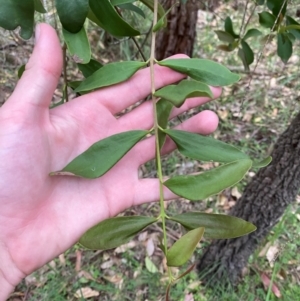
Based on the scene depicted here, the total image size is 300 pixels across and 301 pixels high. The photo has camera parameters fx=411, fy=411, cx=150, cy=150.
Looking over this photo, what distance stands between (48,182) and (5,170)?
3.2 inches

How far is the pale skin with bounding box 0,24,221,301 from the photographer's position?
721 millimetres

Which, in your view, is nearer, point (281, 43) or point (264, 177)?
point (281, 43)

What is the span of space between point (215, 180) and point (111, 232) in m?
0.17

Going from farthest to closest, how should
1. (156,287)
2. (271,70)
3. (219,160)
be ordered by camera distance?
(271,70) → (156,287) → (219,160)

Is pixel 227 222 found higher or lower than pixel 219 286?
higher

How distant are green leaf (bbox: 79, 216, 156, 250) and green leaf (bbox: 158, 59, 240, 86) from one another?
244mm

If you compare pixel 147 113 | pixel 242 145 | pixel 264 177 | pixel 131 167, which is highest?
pixel 147 113

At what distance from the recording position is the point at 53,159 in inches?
31.0

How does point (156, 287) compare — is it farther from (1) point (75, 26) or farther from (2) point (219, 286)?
(1) point (75, 26)

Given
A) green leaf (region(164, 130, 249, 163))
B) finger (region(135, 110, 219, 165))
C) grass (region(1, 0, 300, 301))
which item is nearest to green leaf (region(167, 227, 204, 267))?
green leaf (region(164, 130, 249, 163))

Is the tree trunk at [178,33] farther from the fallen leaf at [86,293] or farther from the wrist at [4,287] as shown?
the wrist at [4,287]

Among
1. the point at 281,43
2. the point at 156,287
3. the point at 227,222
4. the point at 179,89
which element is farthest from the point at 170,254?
the point at 156,287

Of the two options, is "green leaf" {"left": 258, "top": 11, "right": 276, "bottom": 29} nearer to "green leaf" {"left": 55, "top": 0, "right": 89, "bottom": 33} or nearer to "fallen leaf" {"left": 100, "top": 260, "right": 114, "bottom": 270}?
"green leaf" {"left": 55, "top": 0, "right": 89, "bottom": 33}

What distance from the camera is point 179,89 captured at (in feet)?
2.06
